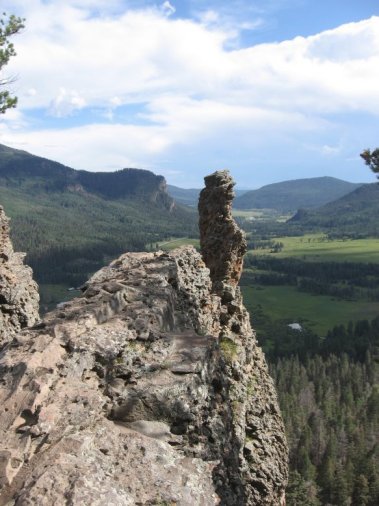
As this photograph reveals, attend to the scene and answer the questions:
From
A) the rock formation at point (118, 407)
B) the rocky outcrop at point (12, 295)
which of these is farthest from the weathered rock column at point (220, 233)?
the rock formation at point (118, 407)

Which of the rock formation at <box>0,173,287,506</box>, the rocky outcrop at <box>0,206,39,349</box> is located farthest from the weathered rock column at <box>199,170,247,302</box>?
the rock formation at <box>0,173,287,506</box>

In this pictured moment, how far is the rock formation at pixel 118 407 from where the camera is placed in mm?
9000

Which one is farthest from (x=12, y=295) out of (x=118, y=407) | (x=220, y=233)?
(x=118, y=407)

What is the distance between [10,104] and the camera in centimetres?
2984

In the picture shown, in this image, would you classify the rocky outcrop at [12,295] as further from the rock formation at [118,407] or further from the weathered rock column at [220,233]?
the weathered rock column at [220,233]

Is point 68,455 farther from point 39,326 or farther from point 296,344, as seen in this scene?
point 296,344

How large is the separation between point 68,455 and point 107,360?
3134mm

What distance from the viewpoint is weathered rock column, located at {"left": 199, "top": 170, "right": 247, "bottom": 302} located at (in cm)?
2759

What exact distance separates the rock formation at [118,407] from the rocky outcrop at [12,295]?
8.99 metres

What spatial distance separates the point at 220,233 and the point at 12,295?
12108 millimetres

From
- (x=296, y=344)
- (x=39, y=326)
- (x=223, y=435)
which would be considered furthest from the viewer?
(x=296, y=344)

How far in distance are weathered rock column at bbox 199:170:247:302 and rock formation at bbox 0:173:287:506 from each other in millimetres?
10731

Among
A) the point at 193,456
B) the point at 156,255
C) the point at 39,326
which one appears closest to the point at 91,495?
the point at 193,456

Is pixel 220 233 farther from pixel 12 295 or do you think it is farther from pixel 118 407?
pixel 118 407
